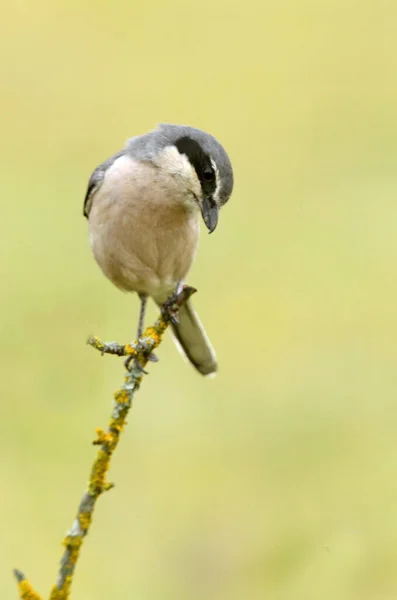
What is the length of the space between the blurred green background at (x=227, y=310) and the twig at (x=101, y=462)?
8.13 ft

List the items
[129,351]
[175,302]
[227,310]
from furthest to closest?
[227,310]
[175,302]
[129,351]

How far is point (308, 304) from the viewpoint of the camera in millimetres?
8461

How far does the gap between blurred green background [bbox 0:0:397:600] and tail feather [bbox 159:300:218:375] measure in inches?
40.8

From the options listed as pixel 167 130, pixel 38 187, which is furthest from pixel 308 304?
pixel 167 130

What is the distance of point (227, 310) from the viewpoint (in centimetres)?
819

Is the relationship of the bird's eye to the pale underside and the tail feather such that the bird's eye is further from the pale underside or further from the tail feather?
the tail feather

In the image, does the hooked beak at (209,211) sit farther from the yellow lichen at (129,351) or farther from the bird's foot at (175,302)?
the yellow lichen at (129,351)

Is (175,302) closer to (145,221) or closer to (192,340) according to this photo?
(145,221)

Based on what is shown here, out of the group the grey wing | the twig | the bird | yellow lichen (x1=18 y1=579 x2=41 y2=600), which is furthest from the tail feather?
yellow lichen (x1=18 y1=579 x2=41 y2=600)

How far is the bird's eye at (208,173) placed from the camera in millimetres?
3973

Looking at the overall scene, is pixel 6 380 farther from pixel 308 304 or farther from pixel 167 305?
pixel 167 305

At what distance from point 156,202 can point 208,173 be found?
325 mm

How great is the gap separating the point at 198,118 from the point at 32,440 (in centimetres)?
474

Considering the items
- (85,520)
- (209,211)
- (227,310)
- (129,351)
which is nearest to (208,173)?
(209,211)
